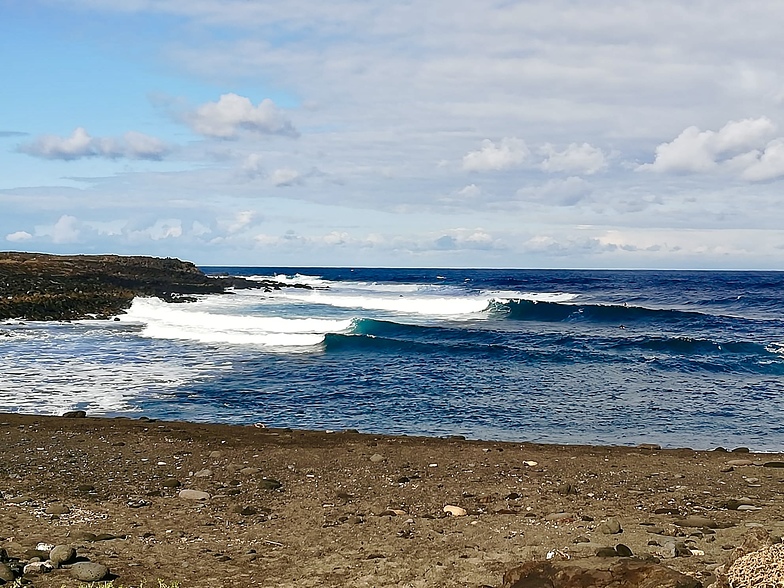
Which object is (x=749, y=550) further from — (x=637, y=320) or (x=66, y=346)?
(x=637, y=320)

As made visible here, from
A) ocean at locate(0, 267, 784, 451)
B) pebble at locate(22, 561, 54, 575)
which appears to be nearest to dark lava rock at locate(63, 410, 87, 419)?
ocean at locate(0, 267, 784, 451)

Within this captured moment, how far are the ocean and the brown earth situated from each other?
2.58 meters

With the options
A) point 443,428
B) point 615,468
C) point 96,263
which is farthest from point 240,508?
point 96,263

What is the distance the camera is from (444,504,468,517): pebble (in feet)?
24.3

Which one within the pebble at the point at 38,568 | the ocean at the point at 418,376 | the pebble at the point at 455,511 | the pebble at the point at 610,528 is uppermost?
the pebble at the point at 610,528

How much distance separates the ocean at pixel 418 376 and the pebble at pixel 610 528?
6.43 meters

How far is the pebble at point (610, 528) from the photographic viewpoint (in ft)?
21.0

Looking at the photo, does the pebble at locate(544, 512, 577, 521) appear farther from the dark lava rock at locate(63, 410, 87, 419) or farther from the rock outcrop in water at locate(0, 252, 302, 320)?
the rock outcrop in water at locate(0, 252, 302, 320)

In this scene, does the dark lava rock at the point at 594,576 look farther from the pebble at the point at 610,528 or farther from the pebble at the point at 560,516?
the pebble at the point at 560,516

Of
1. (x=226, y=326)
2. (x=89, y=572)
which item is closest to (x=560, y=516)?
(x=89, y=572)

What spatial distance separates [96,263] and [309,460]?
2029 inches

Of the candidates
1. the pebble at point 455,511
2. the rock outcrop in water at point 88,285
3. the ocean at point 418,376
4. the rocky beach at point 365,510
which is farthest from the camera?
the rock outcrop in water at point 88,285

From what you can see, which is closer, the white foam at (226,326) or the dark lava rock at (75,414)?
the dark lava rock at (75,414)

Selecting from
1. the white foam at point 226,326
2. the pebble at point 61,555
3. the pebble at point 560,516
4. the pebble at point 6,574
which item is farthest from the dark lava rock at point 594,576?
the white foam at point 226,326
